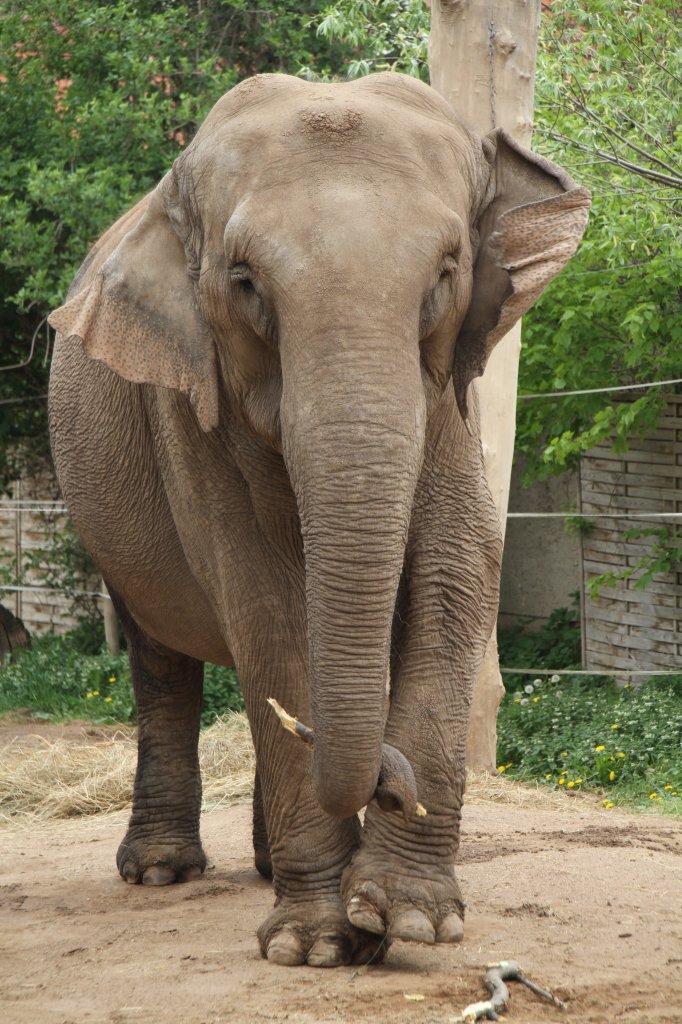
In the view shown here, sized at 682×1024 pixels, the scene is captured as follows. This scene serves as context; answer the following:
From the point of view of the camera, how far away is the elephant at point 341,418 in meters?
3.79

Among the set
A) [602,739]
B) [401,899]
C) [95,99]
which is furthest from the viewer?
[95,99]

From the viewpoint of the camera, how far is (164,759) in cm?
664

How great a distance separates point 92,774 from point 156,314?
5050 mm

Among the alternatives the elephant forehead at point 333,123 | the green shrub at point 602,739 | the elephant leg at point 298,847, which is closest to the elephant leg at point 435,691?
the elephant leg at point 298,847

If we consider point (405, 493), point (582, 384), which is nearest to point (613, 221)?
point (582, 384)

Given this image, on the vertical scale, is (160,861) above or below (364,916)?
below

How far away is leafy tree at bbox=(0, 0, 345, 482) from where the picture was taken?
11.2m

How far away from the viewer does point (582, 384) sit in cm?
1004

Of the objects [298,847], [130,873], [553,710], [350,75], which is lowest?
[130,873]

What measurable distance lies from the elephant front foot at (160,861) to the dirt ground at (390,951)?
9 centimetres

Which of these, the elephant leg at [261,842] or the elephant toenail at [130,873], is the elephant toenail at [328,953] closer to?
the elephant leg at [261,842]

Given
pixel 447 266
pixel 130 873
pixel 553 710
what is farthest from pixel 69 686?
pixel 447 266

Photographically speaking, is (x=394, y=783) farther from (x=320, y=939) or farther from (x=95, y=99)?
(x=95, y=99)

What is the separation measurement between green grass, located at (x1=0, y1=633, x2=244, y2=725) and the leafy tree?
102 inches
